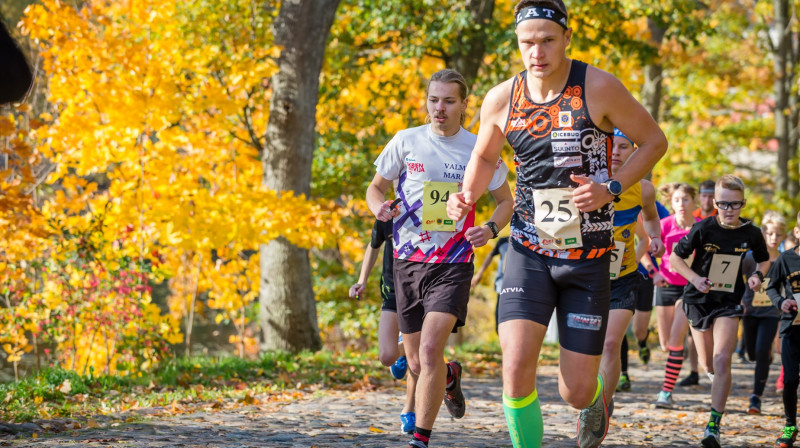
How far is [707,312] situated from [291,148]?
573 cm

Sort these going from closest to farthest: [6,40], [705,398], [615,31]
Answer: [6,40]
[705,398]
[615,31]

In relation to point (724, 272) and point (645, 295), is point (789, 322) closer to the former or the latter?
point (724, 272)

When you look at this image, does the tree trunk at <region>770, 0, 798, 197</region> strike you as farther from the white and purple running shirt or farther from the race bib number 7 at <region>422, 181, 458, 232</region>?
the race bib number 7 at <region>422, 181, 458, 232</region>

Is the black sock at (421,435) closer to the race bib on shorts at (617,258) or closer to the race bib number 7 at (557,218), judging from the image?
the race bib number 7 at (557,218)

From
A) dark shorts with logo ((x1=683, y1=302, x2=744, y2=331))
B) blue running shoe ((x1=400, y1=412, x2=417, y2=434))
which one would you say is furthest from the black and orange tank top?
dark shorts with logo ((x1=683, y1=302, x2=744, y2=331))

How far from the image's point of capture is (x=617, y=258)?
21.4ft

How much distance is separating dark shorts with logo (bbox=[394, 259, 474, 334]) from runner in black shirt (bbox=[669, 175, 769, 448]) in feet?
7.61

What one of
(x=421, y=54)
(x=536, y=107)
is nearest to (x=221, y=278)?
(x=421, y=54)

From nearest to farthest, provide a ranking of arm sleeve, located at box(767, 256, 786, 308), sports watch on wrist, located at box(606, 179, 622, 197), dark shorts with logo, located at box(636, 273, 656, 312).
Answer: sports watch on wrist, located at box(606, 179, 622, 197) → arm sleeve, located at box(767, 256, 786, 308) → dark shorts with logo, located at box(636, 273, 656, 312)

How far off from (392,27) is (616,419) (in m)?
8.76

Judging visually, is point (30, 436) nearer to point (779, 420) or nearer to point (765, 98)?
point (779, 420)

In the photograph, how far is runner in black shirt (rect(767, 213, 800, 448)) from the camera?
6453 millimetres

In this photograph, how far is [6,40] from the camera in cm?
285

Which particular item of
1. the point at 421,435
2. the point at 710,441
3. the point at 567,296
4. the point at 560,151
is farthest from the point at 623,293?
the point at 560,151
